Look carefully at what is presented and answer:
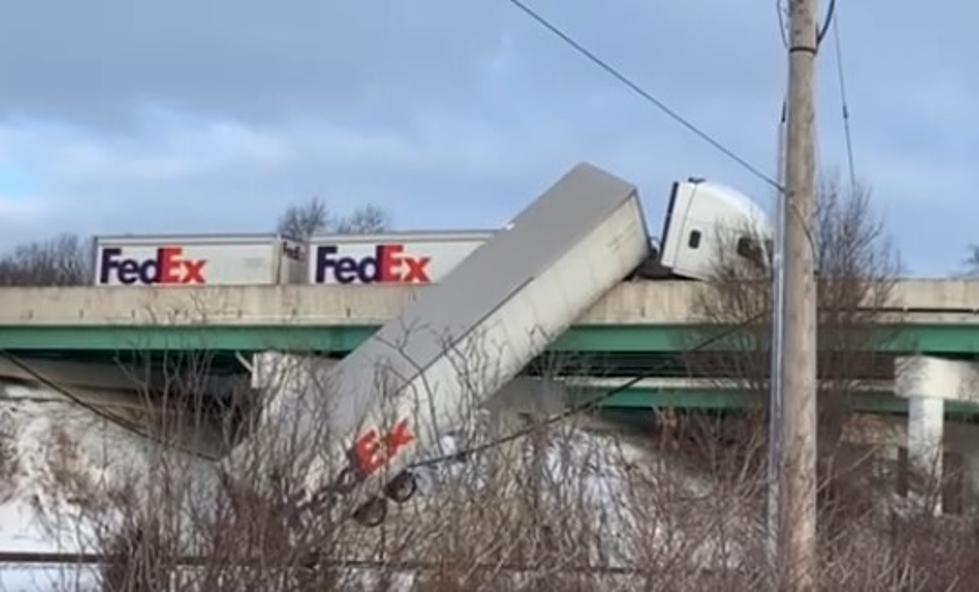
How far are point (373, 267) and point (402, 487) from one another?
1218 inches

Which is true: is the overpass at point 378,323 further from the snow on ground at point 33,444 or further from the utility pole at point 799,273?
the utility pole at point 799,273

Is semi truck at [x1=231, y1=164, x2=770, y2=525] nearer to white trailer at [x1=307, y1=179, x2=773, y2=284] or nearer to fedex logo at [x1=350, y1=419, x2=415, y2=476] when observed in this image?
white trailer at [x1=307, y1=179, x2=773, y2=284]

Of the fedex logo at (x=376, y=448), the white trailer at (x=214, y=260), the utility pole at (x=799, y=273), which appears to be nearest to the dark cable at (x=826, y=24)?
the utility pole at (x=799, y=273)

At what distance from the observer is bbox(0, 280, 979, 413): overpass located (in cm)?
3406

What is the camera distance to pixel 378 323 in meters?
37.8

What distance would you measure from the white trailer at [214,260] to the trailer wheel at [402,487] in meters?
Result: 31.9

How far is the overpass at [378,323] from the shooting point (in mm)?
34062

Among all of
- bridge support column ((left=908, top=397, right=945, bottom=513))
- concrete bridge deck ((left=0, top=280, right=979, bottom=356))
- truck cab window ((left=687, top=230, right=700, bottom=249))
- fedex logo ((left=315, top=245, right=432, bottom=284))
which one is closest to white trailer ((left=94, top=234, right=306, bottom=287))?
fedex logo ((left=315, top=245, right=432, bottom=284))

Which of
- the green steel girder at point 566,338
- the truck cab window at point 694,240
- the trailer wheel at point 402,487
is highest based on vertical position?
the truck cab window at point 694,240

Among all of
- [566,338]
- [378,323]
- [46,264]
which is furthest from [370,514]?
[46,264]

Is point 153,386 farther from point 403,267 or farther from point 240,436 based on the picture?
point 403,267

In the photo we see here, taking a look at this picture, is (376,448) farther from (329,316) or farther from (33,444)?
(33,444)

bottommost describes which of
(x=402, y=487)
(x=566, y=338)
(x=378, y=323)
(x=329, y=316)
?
(x=402, y=487)

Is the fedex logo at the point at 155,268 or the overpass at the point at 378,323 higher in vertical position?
the fedex logo at the point at 155,268
